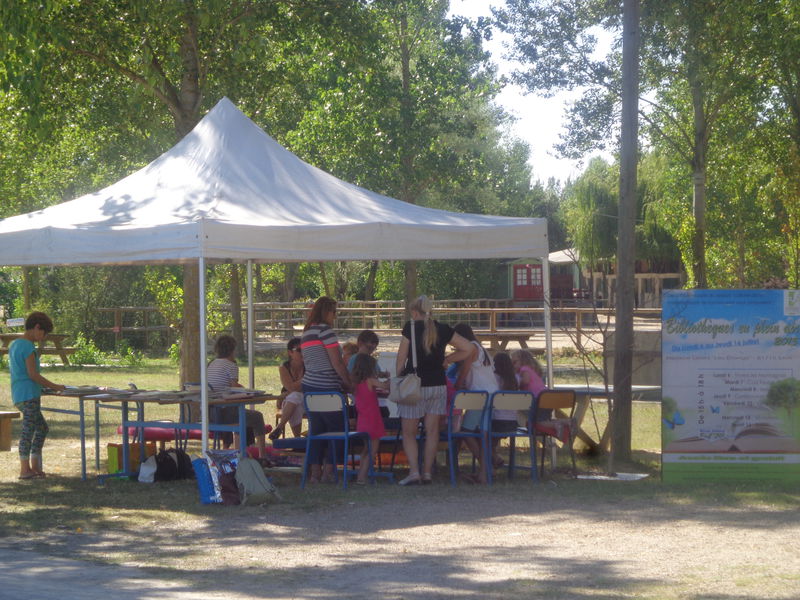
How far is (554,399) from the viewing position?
1033 centimetres

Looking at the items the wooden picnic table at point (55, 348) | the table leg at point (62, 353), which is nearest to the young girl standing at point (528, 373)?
the wooden picnic table at point (55, 348)

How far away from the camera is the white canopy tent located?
9.71m

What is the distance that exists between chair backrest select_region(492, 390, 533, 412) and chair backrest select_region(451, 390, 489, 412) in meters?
0.12

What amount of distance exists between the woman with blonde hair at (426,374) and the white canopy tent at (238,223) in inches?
24.5

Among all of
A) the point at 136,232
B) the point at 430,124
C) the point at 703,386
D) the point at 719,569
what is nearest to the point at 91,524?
the point at 136,232

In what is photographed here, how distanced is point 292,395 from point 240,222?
2799 mm

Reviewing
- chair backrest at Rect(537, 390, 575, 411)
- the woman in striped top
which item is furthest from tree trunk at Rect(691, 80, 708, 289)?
the woman in striped top

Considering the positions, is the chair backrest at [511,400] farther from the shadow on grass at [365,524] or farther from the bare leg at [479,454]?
the shadow on grass at [365,524]

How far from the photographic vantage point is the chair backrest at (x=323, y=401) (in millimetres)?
10109

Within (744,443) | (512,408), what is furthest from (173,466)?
(744,443)

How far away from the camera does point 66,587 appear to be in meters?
6.46

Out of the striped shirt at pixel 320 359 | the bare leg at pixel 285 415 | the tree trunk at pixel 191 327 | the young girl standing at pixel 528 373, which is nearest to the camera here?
the striped shirt at pixel 320 359

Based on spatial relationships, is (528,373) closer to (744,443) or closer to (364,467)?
(364,467)

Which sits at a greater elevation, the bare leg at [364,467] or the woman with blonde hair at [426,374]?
the woman with blonde hair at [426,374]
